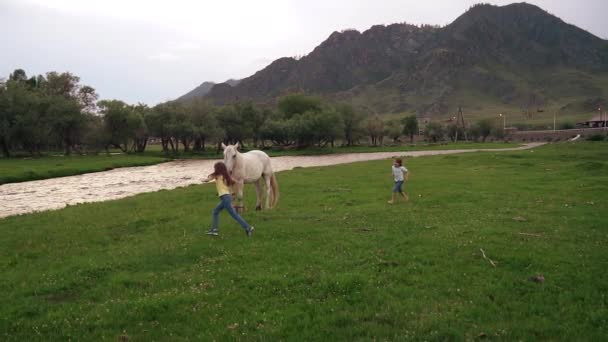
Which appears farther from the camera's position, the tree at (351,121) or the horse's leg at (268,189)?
the tree at (351,121)

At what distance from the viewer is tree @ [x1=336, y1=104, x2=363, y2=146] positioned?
4628 inches

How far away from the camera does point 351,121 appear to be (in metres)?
118

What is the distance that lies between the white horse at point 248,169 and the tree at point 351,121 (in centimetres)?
10042

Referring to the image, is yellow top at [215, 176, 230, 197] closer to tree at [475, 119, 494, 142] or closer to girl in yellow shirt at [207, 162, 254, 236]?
girl in yellow shirt at [207, 162, 254, 236]

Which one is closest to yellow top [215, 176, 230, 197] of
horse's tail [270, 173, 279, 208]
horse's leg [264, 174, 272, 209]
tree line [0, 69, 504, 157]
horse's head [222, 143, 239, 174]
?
horse's head [222, 143, 239, 174]

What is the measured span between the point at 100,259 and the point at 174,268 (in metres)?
2.52

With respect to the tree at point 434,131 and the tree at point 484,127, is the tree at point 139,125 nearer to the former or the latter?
the tree at point 434,131

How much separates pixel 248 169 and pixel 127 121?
2822 inches

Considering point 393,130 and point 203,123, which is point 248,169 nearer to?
point 203,123

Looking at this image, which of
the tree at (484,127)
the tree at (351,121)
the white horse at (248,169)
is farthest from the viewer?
the tree at (484,127)

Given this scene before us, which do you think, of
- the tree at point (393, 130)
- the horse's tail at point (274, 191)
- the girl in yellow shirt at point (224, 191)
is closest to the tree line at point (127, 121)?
the tree at point (393, 130)

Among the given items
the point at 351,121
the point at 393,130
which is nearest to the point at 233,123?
the point at 351,121

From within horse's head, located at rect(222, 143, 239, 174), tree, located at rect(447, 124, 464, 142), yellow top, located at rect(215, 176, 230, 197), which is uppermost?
tree, located at rect(447, 124, 464, 142)

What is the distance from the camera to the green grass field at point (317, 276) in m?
6.57
